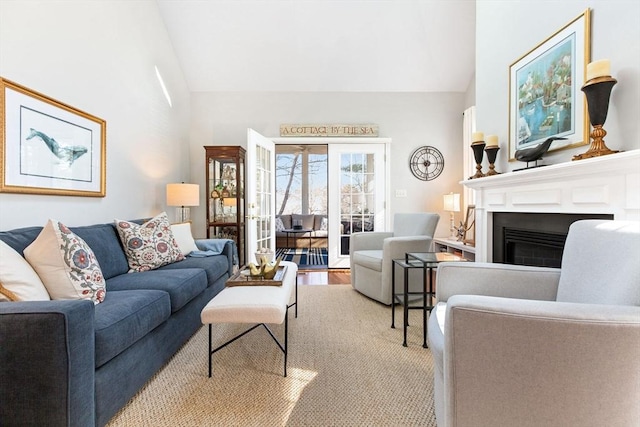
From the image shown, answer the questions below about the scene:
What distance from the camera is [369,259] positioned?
9.91 ft

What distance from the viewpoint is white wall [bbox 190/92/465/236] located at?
450cm

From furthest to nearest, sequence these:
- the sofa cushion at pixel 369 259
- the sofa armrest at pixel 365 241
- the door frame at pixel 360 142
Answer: the door frame at pixel 360 142, the sofa armrest at pixel 365 241, the sofa cushion at pixel 369 259

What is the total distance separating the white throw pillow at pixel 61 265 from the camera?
1470 millimetres

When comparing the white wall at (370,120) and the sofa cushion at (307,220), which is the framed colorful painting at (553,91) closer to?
the white wall at (370,120)

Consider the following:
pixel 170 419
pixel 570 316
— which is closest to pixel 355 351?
pixel 170 419

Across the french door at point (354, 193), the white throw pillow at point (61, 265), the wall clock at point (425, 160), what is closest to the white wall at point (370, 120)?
the wall clock at point (425, 160)

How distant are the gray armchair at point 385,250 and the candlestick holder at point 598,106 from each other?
60.5 inches

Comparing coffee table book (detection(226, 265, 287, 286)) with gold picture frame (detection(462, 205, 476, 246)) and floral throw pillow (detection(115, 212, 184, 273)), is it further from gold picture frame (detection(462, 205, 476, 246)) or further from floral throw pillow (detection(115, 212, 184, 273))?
gold picture frame (detection(462, 205, 476, 246))

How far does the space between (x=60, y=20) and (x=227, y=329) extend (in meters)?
2.66

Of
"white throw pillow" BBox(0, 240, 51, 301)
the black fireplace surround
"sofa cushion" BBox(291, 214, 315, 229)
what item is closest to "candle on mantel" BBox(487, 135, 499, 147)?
the black fireplace surround

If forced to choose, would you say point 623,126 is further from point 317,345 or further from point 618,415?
point 317,345

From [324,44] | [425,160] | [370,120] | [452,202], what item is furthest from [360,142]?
[452,202]

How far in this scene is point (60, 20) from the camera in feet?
7.41

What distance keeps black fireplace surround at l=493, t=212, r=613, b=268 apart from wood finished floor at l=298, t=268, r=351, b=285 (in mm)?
1898
